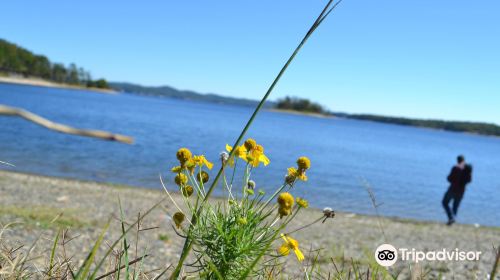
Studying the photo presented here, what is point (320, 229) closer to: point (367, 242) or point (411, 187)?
point (367, 242)

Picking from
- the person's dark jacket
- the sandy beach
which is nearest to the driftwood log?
the sandy beach

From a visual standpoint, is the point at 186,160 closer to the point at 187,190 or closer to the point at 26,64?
the point at 187,190

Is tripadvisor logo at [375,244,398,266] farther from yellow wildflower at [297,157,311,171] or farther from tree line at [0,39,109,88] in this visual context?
tree line at [0,39,109,88]

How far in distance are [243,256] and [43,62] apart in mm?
182185

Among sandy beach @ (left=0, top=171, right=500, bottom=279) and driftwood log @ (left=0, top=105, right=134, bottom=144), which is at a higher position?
driftwood log @ (left=0, top=105, right=134, bottom=144)

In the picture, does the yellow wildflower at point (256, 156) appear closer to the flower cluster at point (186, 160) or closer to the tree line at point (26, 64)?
the flower cluster at point (186, 160)

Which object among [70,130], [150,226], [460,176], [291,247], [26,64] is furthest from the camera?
[26,64]

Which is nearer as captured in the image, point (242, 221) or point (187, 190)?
point (242, 221)

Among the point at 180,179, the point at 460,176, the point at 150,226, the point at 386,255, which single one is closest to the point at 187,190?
the point at 180,179

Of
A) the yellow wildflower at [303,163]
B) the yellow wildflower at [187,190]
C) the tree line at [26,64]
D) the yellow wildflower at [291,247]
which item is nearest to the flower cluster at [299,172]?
the yellow wildflower at [303,163]

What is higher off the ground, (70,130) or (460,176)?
(70,130)

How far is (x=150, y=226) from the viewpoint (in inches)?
493

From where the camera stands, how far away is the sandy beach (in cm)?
955

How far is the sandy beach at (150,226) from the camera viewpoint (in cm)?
955
